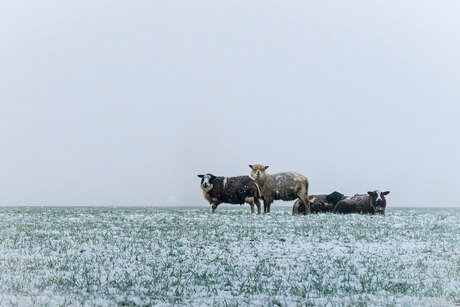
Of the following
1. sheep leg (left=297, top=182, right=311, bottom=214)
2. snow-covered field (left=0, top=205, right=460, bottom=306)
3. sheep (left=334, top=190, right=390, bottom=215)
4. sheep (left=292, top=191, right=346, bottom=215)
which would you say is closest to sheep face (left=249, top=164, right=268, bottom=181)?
sheep leg (left=297, top=182, right=311, bottom=214)

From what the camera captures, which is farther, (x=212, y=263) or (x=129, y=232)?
(x=129, y=232)

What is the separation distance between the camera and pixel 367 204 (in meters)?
24.3

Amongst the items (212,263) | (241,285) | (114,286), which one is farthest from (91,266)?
(241,285)

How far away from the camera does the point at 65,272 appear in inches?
331

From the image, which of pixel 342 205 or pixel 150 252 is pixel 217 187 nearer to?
pixel 342 205

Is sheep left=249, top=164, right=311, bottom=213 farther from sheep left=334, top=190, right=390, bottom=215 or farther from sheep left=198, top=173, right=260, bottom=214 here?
sheep left=334, top=190, right=390, bottom=215

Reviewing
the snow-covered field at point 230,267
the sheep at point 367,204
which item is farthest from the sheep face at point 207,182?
the snow-covered field at point 230,267

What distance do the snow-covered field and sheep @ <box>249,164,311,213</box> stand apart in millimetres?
8769

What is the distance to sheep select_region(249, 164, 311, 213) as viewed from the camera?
75.4 ft

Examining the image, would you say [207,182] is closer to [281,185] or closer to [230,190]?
[230,190]

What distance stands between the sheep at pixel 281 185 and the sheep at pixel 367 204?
2.08 m

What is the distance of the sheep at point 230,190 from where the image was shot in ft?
79.3

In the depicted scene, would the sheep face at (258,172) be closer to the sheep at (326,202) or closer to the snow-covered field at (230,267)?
the sheep at (326,202)

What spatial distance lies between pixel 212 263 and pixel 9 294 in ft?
11.8
